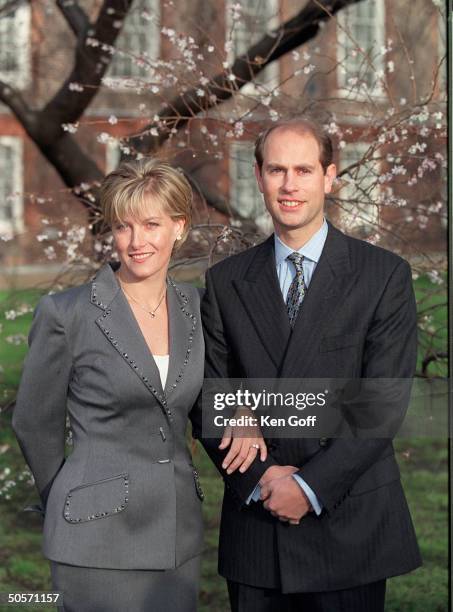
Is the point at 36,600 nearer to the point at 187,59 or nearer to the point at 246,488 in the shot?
the point at 246,488

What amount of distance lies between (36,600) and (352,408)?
1.14m

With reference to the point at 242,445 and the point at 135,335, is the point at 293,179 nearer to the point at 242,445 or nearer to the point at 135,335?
the point at 135,335

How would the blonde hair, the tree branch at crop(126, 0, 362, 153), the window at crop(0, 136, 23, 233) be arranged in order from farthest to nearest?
1. the window at crop(0, 136, 23, 233)
2. the tree branch at crop(126, 0, 362, 153)
3. the blonde hair

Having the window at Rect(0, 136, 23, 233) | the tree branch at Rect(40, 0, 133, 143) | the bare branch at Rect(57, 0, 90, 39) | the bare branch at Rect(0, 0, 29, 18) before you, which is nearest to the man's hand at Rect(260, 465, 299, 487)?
the tree branch at Rect(40, 0, 133, 143)

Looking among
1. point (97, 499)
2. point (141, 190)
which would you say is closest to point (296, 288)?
point (141, 190)

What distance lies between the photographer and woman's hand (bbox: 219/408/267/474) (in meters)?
3.25

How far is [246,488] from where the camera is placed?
3275 millimetres

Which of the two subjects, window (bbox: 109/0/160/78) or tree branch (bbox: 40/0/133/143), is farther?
tree branch (bbox: 40/0/133/143)

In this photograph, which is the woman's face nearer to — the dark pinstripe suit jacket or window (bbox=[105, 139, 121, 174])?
the dark pinstripe suit jacket

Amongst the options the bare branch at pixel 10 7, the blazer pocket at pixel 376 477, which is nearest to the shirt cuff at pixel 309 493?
the blazer pocket at pixel 376 477

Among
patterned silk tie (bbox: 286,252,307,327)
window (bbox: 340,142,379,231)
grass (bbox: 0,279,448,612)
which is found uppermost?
window (bbox: 340,142,379,231)

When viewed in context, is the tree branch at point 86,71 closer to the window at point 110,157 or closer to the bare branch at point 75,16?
the bare branch at point 75,16

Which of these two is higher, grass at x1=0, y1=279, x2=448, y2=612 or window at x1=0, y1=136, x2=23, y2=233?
window at x1=0, y1=136, x2=23, y2=233

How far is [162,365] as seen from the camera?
3242mm
